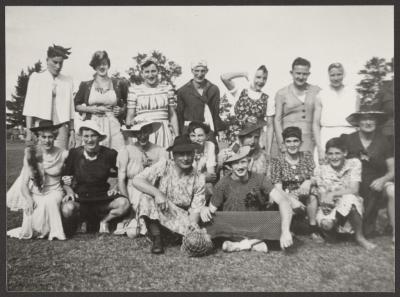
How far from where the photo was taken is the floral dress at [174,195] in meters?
5.40

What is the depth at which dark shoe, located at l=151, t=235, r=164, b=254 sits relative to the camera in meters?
5.24

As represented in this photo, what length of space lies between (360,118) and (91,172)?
3.83 meters

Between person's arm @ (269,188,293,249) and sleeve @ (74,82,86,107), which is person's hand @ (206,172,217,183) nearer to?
person's arm @ (269,188,293,249)

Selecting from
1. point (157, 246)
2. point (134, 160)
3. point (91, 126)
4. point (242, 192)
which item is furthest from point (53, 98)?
point (242, 192)

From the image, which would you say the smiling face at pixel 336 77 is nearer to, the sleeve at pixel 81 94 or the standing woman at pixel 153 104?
the standing woman at pixel 153 104

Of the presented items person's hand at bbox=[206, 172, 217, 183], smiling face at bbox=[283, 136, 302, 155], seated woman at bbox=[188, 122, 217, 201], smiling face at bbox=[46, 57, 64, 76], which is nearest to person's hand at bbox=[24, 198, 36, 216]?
smiling face at bbox=[46, 57, 64, 76]

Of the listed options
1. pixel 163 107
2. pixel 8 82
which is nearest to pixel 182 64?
pixel 163 107

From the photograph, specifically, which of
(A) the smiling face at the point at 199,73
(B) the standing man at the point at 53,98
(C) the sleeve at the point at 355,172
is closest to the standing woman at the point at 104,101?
(B) the standing man at the point at 53,98

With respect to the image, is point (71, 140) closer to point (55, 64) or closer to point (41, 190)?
point (41, 190)

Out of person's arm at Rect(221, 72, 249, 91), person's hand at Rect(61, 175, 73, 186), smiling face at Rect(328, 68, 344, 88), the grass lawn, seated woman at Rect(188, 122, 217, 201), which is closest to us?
the grass lawn

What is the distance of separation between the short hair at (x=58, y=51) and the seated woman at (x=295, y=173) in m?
3.39

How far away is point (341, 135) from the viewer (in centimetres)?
614

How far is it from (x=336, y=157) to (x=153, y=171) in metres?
2.43

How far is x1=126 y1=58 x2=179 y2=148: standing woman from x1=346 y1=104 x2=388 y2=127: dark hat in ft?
8.35
